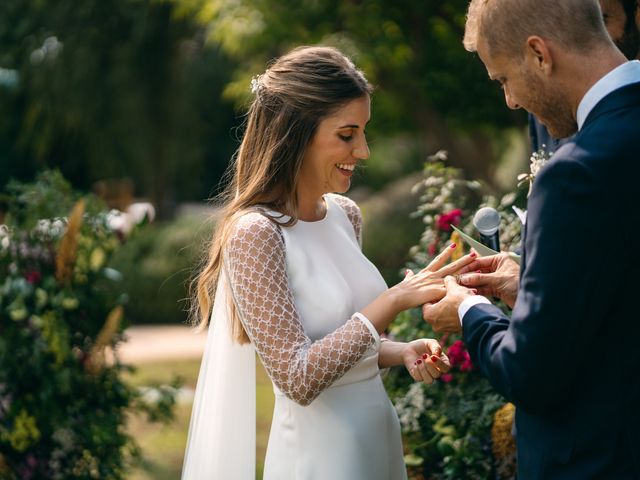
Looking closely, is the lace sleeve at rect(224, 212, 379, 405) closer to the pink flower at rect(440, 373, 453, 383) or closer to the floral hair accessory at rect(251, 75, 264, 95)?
the floral hair accessory at rect(251, 75, 264, 95)

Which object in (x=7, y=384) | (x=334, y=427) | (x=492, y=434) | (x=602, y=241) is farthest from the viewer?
(x=7, y=384)

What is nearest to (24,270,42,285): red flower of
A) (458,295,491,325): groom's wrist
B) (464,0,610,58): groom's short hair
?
(458,295,491,325): groom's wrist

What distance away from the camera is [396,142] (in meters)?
25.2

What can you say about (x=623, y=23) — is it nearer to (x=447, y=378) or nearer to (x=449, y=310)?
(x=447, y=378)

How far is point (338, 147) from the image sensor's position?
9.77ft

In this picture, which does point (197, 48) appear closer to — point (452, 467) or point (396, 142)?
point (396, 142)

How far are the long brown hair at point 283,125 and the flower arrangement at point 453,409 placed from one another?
3.60 feet

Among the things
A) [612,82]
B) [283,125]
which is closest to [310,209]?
[283,125]

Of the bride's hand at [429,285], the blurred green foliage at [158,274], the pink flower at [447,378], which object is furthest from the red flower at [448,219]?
the blurred green foliage at [158,274]

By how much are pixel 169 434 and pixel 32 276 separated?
344 cm

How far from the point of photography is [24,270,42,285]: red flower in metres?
5.23

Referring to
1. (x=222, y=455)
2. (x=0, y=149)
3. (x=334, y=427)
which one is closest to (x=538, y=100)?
(x=334, y=427)

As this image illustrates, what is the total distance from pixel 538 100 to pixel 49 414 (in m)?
3.85

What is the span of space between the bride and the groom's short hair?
30.3 inches
